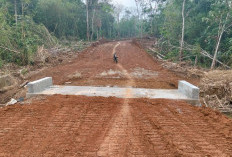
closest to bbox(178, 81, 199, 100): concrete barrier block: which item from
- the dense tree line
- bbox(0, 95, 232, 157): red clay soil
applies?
bbox(0, 95, 232, 157): red clay soil

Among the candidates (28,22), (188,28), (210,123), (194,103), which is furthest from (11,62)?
(188,28)

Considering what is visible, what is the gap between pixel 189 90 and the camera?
21.6ft

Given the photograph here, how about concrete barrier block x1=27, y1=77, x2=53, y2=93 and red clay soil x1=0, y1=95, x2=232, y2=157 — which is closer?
red clay soil x1=0, y1=95, x2=232, y2=157

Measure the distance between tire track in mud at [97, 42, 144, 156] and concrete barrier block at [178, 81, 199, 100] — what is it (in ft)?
8.02

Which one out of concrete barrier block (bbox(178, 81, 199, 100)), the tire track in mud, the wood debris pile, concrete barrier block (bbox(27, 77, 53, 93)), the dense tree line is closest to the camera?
the tire track in mud

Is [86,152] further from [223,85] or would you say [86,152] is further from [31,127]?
[223,85]

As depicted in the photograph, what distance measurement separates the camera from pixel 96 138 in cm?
405

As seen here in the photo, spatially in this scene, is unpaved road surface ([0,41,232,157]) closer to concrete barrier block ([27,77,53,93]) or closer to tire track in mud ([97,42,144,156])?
tire track in mud ([97,42,144,156])

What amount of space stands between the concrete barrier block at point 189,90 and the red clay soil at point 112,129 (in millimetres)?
569

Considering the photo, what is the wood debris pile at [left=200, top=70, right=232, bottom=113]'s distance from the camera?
7141 millimetres

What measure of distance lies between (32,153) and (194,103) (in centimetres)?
496

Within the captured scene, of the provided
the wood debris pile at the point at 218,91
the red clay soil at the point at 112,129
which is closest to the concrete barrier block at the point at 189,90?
the red clay soil at the point at 112,129

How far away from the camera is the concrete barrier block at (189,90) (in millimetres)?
6305

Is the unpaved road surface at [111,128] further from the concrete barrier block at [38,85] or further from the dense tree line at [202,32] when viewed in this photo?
the dense tree line at [202,32]
